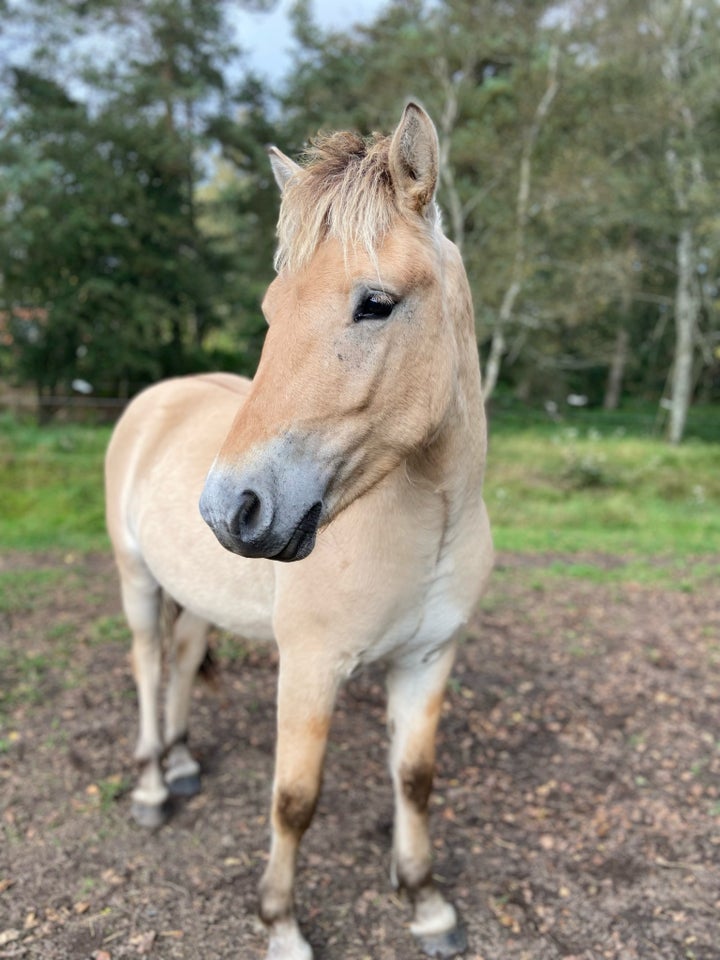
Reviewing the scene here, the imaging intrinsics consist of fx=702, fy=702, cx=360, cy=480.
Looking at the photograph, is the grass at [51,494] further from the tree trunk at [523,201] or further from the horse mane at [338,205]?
the tree trunk at [523,201]

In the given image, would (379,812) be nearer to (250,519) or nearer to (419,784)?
(419,784)

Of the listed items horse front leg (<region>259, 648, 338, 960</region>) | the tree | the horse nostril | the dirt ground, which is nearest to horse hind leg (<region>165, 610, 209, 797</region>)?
the dirt ground

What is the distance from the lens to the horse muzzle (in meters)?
1.43

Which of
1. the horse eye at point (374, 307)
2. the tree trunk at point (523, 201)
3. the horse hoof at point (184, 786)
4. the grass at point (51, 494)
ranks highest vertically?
the tree trunk at point (523, 201)

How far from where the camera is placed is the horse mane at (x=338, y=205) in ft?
5.07

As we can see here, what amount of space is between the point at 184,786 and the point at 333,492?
232 cm

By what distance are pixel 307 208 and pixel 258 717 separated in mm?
3045

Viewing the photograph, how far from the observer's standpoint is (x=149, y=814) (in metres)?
3.04

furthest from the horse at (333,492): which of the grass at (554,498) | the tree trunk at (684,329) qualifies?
the tree trunk at (684,329)

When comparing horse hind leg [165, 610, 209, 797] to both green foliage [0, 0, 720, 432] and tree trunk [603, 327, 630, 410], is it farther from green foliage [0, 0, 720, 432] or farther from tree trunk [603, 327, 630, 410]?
tree trunk [603, 327, 630, 410]

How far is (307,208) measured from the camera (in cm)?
161

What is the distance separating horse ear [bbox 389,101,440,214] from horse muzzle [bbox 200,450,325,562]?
692mm

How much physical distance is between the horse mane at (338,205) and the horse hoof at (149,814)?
2455 millimetres

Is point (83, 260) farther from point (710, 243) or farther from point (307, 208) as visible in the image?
point (307, 208)
